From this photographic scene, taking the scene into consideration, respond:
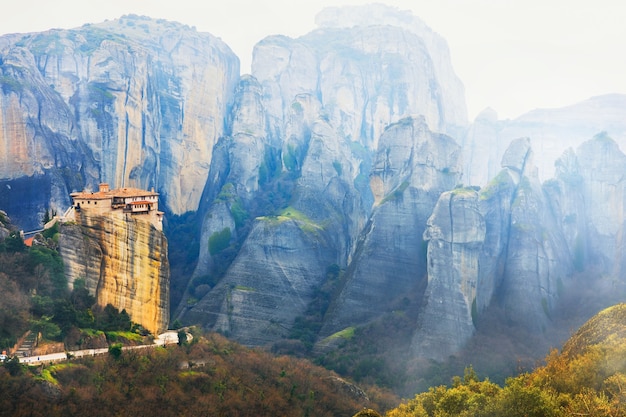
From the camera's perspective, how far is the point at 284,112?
440 feet

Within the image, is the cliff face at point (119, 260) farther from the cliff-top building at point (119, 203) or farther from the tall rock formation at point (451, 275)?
the tall rock formation at point (451, 275)

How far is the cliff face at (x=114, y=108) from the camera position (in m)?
89.6

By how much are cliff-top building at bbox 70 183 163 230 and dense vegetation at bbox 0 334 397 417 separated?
32.2ft

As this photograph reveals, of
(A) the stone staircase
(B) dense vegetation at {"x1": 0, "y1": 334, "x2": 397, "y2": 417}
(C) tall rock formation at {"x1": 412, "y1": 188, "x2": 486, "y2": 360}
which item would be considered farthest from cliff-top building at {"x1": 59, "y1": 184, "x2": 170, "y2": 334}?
(C) tall rock formation at {"x1": 412, "y1": 188, "x2": 486, "y2": 360}

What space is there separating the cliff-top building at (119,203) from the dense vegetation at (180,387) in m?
9.83

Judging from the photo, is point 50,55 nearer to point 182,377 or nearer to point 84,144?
point 84,144

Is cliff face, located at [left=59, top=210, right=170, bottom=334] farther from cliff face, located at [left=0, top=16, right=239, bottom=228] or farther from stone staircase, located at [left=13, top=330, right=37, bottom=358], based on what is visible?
cliff face, located at [left=0, top=16, right=239, bottom=228]

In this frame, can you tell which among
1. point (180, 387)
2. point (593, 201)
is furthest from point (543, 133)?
point (180, 387)

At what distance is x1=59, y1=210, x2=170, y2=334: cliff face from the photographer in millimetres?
51094

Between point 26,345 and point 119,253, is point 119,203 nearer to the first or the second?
point 119,253

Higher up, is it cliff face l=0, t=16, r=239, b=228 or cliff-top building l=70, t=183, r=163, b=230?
cliff face l=0, t=16, r=239, b=228

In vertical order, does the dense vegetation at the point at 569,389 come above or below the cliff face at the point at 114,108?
below

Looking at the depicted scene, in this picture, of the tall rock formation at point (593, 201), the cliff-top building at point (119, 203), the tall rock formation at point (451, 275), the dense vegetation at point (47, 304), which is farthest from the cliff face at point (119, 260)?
the tall rock formation at point (593, 201)

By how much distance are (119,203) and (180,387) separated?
48.1 ft
